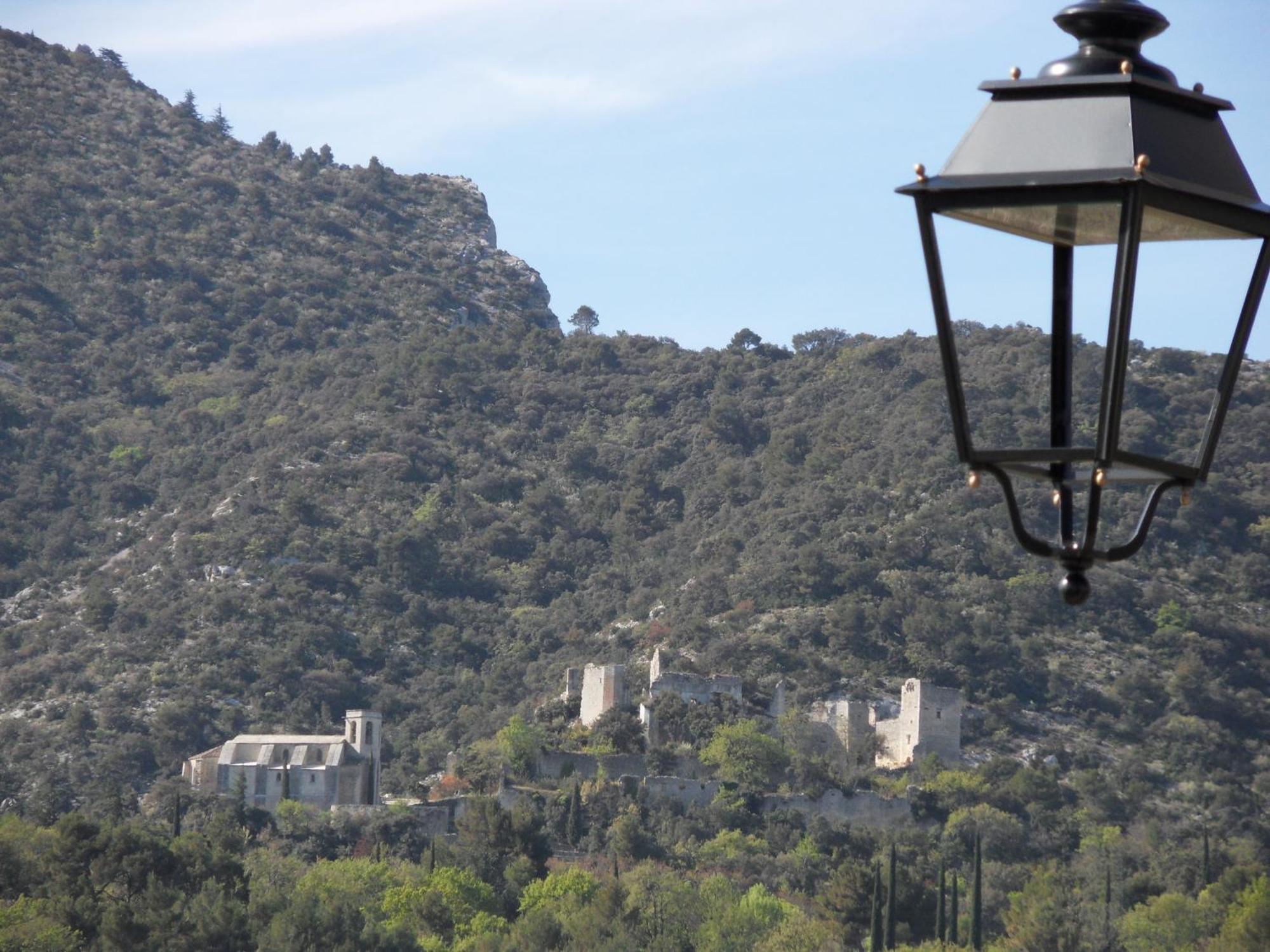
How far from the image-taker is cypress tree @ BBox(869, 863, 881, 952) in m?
47.0

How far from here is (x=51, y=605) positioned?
86312 millimetres

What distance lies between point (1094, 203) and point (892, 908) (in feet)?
149

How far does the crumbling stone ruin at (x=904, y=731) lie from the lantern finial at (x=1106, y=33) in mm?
58830

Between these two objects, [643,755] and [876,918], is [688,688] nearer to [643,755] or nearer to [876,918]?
[643,755]

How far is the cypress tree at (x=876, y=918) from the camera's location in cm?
4700

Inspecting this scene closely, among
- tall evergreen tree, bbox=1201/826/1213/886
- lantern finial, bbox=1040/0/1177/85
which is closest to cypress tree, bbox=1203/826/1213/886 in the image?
tall evergreen tree, bbox=1201/826/1213/886

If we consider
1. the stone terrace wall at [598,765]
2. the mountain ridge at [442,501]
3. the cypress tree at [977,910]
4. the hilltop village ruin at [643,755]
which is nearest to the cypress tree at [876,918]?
the cypress tree at [977,910]

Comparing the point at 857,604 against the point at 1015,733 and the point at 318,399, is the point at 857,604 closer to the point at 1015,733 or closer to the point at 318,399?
the point at 1015,733

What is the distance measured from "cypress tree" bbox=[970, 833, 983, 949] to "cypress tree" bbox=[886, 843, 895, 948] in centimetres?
148

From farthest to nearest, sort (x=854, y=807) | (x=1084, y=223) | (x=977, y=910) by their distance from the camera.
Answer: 1. (x=854, y=807)
2. (x=977, y=910)
3. (x=1084, y=223)

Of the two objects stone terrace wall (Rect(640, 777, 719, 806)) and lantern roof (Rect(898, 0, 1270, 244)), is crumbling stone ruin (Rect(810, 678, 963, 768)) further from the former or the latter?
lantern roof (Rect(898, 0, 1270, 244))

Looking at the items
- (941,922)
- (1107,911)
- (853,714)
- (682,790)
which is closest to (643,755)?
(682,790)

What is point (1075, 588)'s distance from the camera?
3.95 meters

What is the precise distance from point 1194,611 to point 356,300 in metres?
55.8
